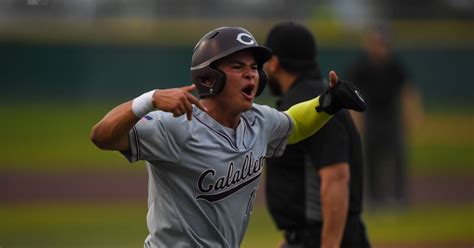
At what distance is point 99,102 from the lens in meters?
19.7

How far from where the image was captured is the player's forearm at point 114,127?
→ 383cm

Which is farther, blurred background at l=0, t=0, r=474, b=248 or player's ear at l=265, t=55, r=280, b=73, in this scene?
blurred background at l=0, t=0, r=474, b=248

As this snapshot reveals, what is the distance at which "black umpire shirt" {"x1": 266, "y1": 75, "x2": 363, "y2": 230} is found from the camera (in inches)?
209

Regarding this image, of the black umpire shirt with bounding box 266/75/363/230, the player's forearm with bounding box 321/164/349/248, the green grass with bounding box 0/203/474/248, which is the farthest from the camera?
the green grass with bounding box 0/203/474/248

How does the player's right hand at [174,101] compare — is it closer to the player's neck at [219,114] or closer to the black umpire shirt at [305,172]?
the player's neck at [219,114]

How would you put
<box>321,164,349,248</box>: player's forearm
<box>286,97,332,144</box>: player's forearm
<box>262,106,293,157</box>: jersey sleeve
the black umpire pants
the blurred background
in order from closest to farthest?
1. <box>262,106,293,157</box>: jersey sleeve
2. <box>286,97,332,144</box>: player's forearm
3. <box>321,164,349,248</box>: player's forearm
4. the black umpire pants
5. the blurred background

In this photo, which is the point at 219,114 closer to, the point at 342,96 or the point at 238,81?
the point at 238,81

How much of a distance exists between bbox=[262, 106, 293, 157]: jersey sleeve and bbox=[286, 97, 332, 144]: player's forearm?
0.06 meters

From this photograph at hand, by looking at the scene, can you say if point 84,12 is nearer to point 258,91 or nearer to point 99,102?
point 99,102

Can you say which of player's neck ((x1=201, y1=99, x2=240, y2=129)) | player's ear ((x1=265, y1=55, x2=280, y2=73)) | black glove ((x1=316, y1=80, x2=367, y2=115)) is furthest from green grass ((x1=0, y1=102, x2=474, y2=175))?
player's neck ((x1=201, y1=99, x2=240, y2=129))

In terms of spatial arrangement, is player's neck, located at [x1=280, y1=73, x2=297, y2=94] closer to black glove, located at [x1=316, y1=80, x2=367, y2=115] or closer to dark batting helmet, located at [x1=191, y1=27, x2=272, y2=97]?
black glove, located at [x1=316, y1=80, x2=367, y2=115]

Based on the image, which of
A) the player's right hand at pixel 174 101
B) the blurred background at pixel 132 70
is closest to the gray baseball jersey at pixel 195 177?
the player's right hand at pixel 174 101

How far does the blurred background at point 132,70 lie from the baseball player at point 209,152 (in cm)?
1064

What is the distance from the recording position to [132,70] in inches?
770
